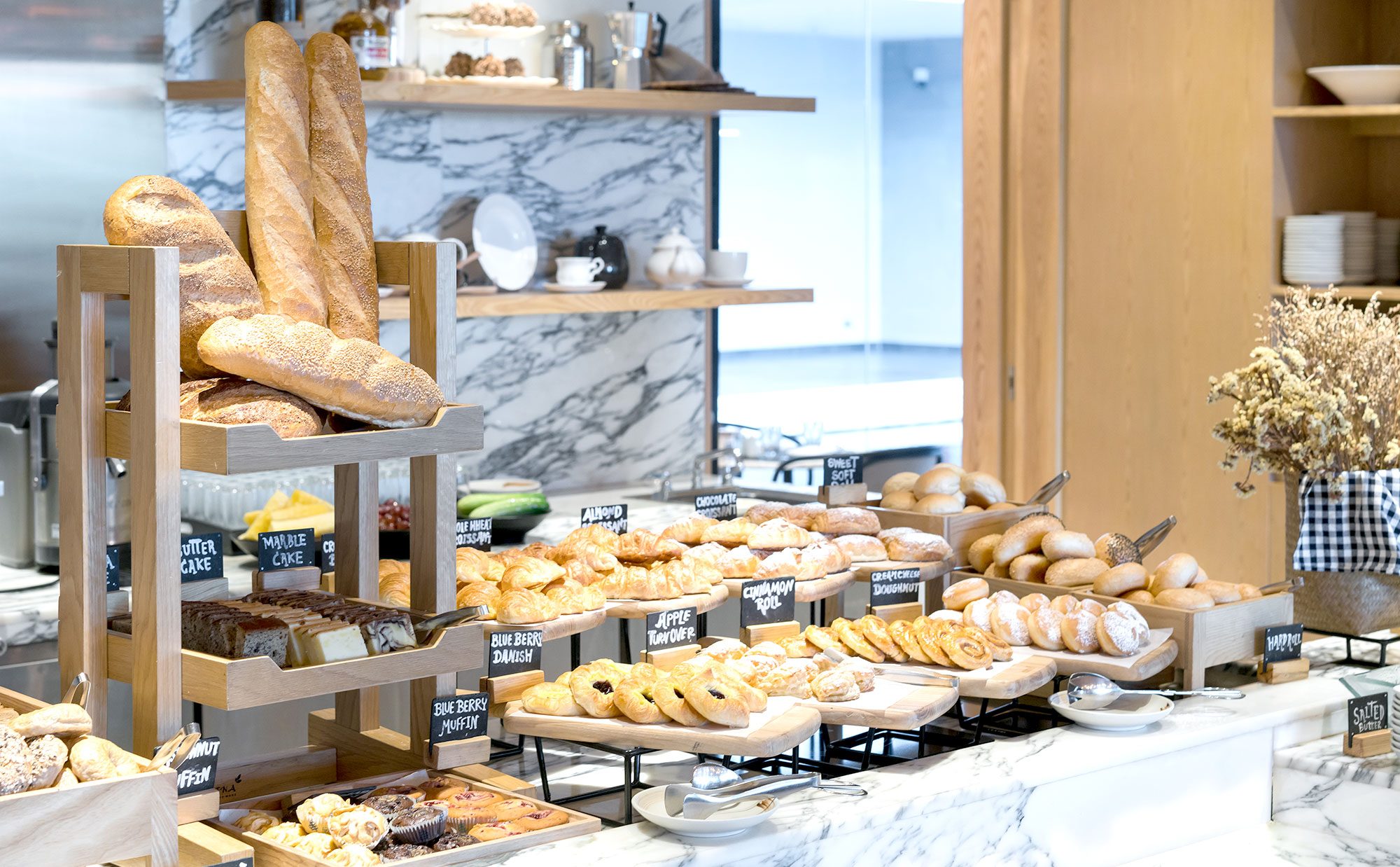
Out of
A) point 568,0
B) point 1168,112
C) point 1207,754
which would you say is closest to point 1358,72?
point 1168,112

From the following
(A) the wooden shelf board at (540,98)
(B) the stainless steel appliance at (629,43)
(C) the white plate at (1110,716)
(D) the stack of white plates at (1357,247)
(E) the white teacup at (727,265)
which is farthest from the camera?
(E) the white teacup at (727,265)

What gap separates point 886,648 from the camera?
198 centimetres

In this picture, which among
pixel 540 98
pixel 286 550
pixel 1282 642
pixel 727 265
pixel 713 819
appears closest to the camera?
pixel 713 819

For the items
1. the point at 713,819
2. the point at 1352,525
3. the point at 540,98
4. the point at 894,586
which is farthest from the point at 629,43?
the point at 713,819

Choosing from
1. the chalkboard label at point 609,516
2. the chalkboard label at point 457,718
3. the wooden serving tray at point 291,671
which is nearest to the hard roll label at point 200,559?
the wooden serving tray at point 291,671

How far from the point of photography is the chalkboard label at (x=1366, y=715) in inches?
79.2

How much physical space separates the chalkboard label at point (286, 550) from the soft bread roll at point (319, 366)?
370 mm

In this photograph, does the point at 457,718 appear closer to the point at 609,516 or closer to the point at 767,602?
the point at 767,602

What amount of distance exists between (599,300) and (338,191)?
2.30 m

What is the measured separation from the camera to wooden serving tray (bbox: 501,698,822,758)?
1.64 metres

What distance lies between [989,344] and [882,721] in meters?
2.78

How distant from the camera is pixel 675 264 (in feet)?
13.7

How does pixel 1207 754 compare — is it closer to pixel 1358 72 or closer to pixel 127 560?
pixel 127 560

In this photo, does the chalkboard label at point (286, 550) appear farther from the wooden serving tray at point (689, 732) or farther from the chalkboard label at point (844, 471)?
the chalkboard label at point (844, 471)
